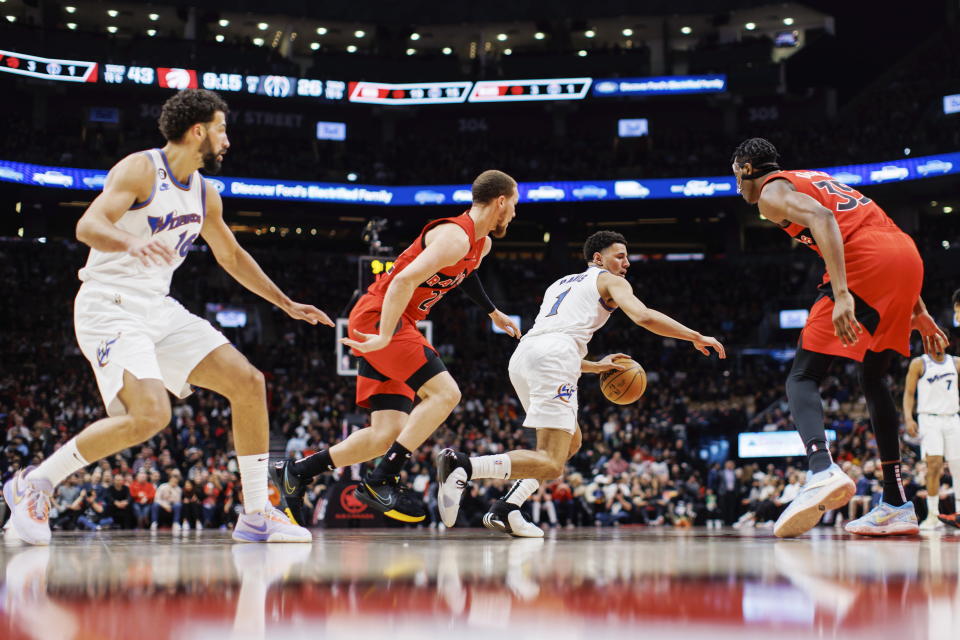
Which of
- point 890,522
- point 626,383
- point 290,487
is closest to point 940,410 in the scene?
point 890,522

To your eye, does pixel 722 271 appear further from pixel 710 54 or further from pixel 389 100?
pixel 389 100

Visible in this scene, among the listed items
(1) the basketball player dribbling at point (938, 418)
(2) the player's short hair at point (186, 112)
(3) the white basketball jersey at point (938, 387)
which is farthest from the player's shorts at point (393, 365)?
(3) the white basketball jersey at point (938, 387)

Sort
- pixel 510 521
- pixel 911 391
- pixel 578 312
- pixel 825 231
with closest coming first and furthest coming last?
pixel 825 231
pixel 510 521
pixel 578 312
pixel 911 391

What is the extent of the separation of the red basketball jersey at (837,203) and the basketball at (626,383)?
1.34 m

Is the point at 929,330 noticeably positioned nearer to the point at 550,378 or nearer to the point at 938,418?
the point at 550,378

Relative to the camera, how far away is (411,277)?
476cm

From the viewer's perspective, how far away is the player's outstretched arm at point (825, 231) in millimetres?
4355

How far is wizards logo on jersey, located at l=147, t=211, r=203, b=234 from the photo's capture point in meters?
3.98

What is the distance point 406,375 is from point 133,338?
1.80m

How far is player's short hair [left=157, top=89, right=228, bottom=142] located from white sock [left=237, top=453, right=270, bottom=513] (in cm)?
147

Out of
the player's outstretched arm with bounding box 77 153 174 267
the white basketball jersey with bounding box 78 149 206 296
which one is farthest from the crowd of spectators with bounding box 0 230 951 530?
the player's outstretched arm with bounding box 77 153 174 267

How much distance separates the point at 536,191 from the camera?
30078mm

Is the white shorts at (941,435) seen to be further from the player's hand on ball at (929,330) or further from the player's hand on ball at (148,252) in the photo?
the player's hand on ball at (148,252)

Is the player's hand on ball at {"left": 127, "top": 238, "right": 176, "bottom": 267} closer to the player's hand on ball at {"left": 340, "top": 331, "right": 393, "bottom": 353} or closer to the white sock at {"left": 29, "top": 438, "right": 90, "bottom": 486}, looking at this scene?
the white sock at {"left": 29, "top": 438, "right": 90, "bottom": 486}
